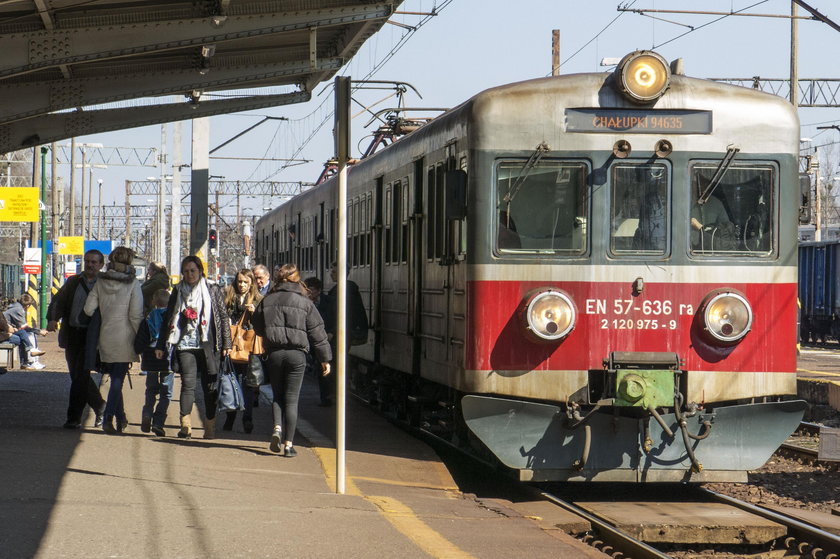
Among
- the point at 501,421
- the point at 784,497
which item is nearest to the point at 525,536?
the point at 501,421

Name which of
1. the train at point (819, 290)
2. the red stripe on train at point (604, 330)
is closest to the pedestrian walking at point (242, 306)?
the red stripe on train at point (604, 330)

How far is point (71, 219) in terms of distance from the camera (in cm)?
5000

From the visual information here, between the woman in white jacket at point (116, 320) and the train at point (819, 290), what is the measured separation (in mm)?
27549

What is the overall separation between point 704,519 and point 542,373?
59.9 inches

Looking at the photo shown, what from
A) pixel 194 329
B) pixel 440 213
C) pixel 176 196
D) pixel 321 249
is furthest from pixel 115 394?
pixel 176 196

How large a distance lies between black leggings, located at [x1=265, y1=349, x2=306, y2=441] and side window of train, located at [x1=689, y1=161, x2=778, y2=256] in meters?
3.38

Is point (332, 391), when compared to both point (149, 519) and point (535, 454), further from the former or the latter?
point (149, 519)

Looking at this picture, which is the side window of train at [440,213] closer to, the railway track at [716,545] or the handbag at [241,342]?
the handbag at [241,342]

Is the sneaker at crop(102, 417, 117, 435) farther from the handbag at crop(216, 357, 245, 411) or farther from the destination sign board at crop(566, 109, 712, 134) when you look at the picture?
the destination sign board at crop(566, 109, 712, 134)

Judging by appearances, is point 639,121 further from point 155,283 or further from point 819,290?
point 819,290


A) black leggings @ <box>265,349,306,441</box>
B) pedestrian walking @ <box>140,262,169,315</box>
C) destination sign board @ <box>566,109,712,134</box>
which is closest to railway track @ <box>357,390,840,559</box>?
black leggings @ <box>265,349,306,441</box>

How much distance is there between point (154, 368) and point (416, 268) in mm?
2461

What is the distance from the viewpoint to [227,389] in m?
12.4

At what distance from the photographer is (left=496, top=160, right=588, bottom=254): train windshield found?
10.1 m
